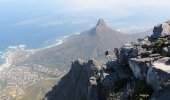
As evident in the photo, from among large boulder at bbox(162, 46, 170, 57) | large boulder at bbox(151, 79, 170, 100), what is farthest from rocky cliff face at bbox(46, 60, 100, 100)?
large boulder at bbox(151, 79, 170, 100)

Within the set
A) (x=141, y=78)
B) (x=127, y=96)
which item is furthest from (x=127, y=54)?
(x=127, y=96)

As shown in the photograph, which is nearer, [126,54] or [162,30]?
[126,54]

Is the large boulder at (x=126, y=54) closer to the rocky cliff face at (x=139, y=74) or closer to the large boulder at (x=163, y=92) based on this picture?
the rocky cliff face at (x=139, y=74)

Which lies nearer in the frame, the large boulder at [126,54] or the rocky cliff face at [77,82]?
the large boulder at [126,54]

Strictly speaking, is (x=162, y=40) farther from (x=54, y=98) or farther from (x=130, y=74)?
(x=54, y=98)

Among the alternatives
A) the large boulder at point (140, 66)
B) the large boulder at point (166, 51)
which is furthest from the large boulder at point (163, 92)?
the large boulder at point (166, 51)

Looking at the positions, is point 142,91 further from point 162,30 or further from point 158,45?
point 162,30

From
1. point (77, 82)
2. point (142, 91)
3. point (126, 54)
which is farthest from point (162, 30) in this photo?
point (77, 82)

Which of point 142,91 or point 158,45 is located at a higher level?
point 158,45

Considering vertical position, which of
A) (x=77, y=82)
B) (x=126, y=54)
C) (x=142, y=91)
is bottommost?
(x=77, y=82)
